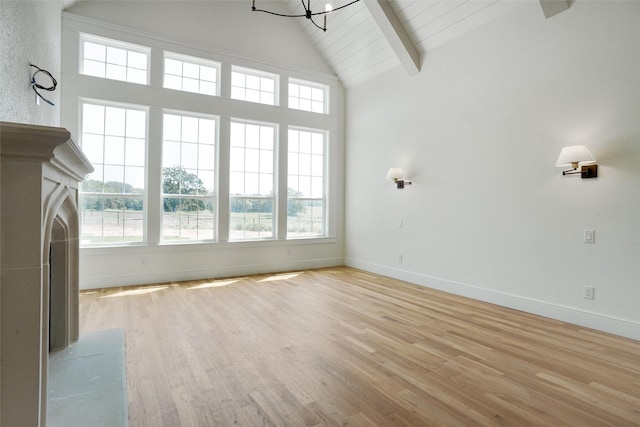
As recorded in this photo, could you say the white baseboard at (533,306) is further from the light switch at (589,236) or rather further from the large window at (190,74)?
the large window at (190,74)

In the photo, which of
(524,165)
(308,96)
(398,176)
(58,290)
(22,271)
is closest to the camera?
(22,271)

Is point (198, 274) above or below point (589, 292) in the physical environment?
below

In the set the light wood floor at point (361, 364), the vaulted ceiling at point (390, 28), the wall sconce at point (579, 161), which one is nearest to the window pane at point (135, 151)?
the light wood floor at point (361, 364)

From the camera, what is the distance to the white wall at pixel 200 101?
15.4 ft

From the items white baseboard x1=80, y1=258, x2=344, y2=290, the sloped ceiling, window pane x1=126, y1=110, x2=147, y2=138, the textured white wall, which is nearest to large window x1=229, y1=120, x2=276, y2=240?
white baseboard x1=80, y1=258, x2=344, y2=290

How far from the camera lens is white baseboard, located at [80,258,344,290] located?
15.6 ft

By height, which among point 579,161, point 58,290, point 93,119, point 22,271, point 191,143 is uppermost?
point 93,119

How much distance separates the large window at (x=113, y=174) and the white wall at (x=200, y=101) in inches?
6.4

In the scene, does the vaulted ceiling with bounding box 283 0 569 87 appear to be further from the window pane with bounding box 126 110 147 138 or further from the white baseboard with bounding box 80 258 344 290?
the white baseboard with bounding box 80 258 344 290

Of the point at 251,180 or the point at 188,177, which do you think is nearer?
the point at 188,177

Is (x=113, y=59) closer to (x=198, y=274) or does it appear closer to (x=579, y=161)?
(x=198, y=274)

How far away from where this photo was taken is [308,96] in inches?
258

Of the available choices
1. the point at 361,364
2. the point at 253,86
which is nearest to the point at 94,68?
the point at 253,86

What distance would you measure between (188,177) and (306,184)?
2173mm
